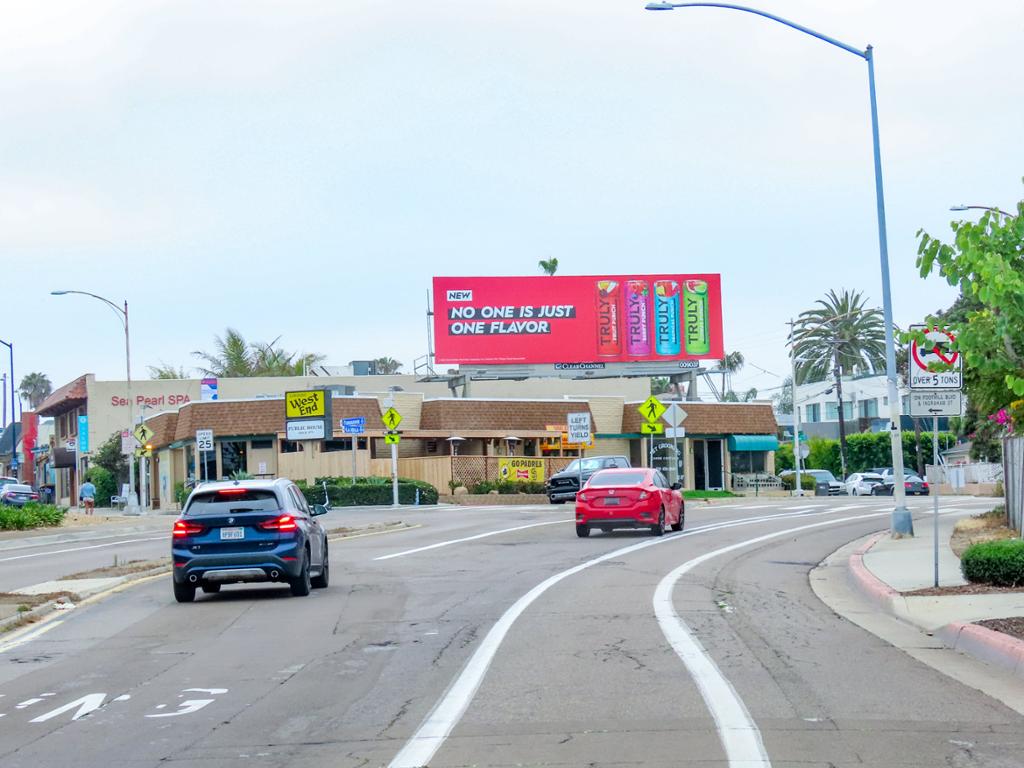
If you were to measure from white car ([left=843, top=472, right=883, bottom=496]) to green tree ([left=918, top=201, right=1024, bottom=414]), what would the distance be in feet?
182

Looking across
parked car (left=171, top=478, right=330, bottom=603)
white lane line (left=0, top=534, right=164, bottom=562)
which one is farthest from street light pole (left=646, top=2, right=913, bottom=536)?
white lane line (left=0, top=534, right=164, bottom=562)

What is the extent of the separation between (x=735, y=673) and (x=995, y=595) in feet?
17.3

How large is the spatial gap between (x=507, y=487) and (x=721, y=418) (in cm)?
1587

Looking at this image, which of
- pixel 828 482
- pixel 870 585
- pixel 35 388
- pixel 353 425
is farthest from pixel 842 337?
pixel 35 388

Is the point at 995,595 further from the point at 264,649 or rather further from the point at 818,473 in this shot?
the point at 818,473

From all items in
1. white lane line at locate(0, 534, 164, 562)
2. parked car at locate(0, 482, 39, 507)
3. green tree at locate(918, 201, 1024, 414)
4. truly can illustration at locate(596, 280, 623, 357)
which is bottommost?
white lane line at locate(0, 534, 164, 562)

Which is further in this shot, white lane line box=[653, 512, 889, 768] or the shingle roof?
the shingle roof

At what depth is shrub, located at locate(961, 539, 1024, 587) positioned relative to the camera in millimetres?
14773

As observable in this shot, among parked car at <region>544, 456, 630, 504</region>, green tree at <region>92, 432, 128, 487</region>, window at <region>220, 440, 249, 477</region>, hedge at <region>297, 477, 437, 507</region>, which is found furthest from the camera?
green tree at <region>92, 432, 128, 487</region>

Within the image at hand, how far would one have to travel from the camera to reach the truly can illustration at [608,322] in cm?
6850

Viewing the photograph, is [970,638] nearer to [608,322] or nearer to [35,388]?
[608,322]

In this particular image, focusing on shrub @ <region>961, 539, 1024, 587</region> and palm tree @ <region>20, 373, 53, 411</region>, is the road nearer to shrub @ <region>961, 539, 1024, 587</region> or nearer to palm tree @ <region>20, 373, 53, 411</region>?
shrub @ <region>961, 539, 1024, 587</region>

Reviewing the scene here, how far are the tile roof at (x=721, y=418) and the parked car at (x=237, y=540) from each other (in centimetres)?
4912

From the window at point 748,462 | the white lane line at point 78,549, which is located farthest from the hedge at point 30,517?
the window at point 748,462
